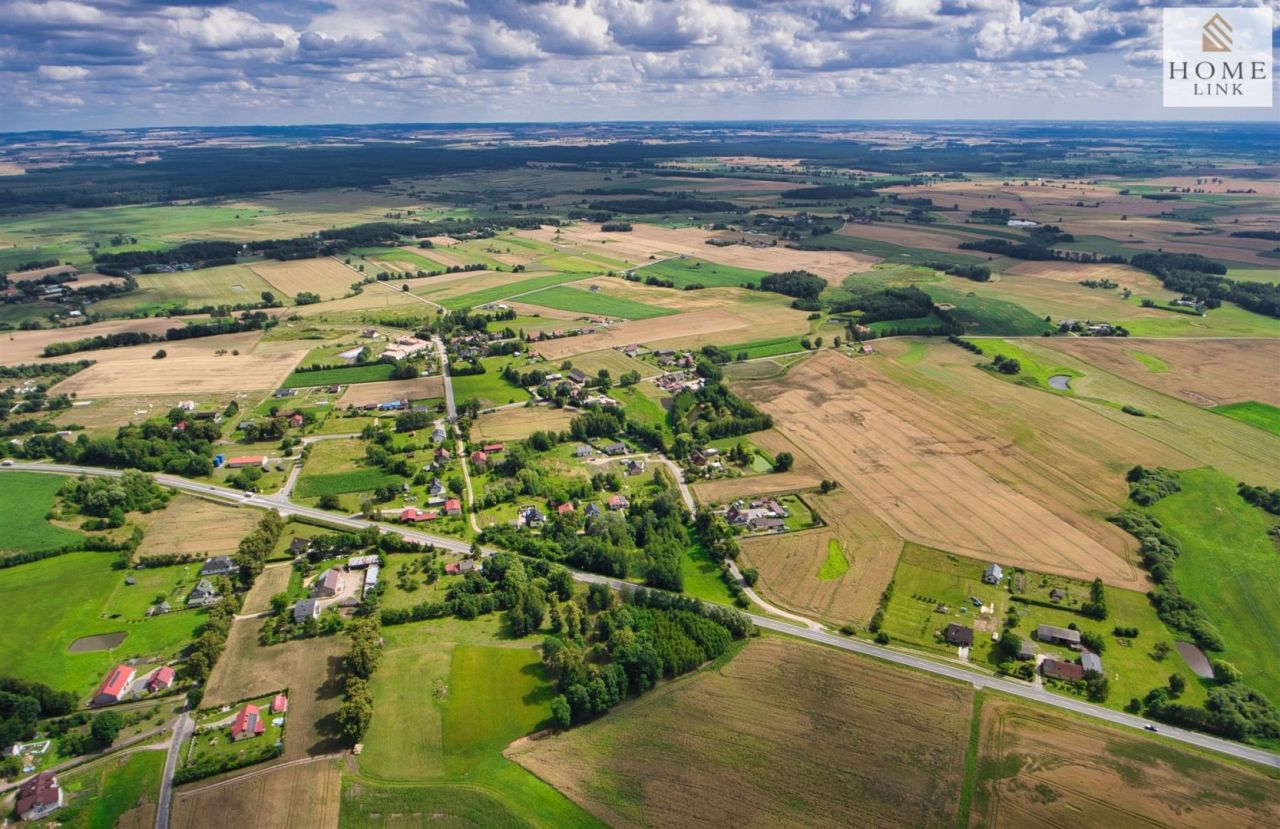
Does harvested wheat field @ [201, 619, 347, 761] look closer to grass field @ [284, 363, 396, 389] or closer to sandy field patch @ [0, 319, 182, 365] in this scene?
grass field @ [284, 363, 396, 389]

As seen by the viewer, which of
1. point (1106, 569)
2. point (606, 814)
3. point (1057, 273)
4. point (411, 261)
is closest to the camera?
point (606, 814)

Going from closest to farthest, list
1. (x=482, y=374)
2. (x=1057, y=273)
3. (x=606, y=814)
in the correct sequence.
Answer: (x=606, y=814) → (x=482, y=374) → (x=1057, y=273)

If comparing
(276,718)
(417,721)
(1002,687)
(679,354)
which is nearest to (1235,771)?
(1002,687)

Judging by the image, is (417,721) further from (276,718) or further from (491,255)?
(491,255)

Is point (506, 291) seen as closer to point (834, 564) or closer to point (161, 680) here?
point (834, 564)

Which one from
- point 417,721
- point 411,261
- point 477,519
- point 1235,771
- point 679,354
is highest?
point 411,261

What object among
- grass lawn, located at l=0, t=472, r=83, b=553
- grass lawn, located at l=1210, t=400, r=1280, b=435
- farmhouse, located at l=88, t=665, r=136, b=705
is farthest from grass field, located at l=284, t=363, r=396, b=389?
grass lawn, located at l=1210, t=400, r=1280, b=435
